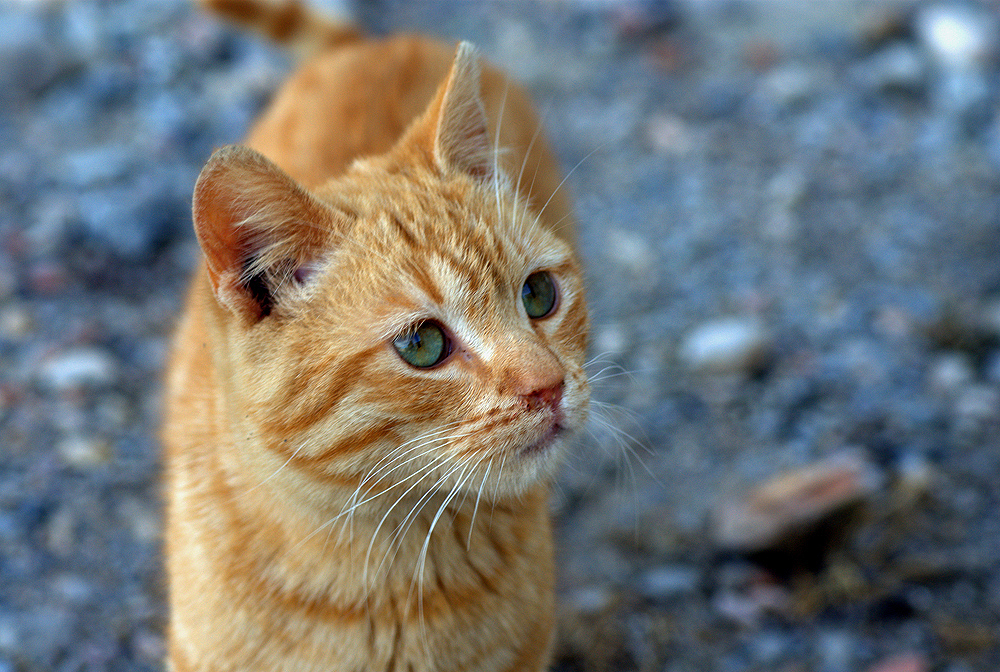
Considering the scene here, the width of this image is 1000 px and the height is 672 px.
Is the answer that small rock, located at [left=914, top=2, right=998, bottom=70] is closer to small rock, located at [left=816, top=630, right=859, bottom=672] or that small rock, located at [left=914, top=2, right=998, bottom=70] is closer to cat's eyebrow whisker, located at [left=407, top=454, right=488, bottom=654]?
small rock, located at [left=816, top=630, right=859, bottom=672]

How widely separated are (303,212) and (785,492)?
2093mm

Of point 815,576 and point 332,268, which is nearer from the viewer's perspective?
point 332,268

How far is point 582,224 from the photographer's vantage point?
497 centimetres

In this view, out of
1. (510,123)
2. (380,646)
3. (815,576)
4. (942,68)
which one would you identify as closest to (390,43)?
(510,123)

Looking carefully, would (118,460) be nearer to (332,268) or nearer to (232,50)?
(332,268)

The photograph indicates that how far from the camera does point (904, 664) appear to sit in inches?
114

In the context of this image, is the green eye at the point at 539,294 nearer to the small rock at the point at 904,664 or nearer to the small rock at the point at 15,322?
the small rock at the point at 904,664

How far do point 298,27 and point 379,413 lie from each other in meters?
2.69

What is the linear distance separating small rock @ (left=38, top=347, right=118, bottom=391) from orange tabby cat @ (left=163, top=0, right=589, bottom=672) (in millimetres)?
1346

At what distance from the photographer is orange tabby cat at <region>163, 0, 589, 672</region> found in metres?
1.88

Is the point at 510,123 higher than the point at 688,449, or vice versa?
the point at 510,123

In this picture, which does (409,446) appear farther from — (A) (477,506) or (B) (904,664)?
(B) (904,664)

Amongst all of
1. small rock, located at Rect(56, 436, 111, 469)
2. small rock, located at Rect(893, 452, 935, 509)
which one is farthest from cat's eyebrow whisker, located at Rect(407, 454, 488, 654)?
small rock, located at Rect(893, 452, 935, 509)

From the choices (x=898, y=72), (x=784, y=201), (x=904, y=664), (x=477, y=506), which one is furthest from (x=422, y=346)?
(x=898, y=72)
